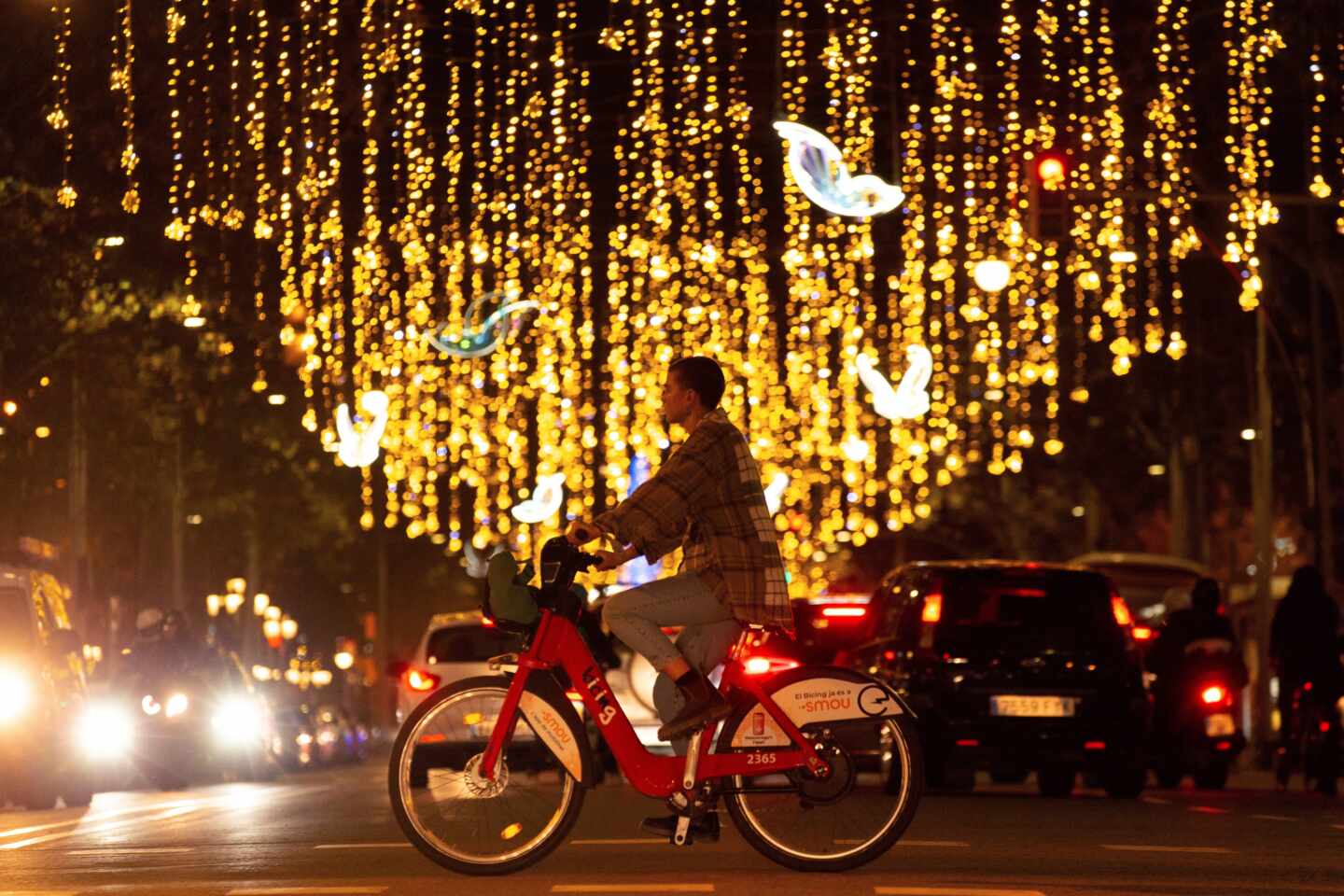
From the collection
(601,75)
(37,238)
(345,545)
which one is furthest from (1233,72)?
(345,545)

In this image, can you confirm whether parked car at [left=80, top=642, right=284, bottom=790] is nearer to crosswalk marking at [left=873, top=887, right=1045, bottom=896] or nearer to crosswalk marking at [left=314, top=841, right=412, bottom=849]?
crosswalk marking at [left=314, top=841, right=412, bottom=849]

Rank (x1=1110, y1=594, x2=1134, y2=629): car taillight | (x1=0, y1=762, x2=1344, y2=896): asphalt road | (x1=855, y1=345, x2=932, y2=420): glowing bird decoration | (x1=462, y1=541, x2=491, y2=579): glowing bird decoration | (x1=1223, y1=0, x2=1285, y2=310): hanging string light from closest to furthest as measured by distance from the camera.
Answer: (x1=0, y1=762, x2=1344, y2=896): asphalt road < (x1=1110, y1=594, x2=1134, y2=629): car taillight < (x1=1223, y1=0, x2=1285, y2=310): hanging string light < (x1=855, y1=345, x2=932, y2=420): glowing bird decoration < (x1=462, y1=541, x2=491, y2=579): glowing bird decoration

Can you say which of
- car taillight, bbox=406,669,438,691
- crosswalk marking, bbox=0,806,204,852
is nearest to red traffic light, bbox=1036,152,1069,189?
car taillight, bbox=406,669,438,691

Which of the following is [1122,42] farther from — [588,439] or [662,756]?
[662,756]

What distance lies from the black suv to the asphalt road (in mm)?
942

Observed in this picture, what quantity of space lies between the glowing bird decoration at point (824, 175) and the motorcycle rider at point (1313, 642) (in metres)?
5.82

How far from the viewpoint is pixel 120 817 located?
18.0m

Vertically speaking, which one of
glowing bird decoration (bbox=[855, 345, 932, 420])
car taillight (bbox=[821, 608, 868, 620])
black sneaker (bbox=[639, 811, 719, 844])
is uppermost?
glowing bird decoration (bbox=[855, 345, 932, 420])

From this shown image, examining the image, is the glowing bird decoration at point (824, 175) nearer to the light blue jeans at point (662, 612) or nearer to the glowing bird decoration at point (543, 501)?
the light blue jeans at point (662, 612)

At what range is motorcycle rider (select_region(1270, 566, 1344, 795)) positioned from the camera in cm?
2166

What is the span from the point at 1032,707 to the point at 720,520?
8656 mm

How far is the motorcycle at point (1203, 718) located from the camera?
933 inches

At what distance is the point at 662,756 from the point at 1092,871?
70.7 inches

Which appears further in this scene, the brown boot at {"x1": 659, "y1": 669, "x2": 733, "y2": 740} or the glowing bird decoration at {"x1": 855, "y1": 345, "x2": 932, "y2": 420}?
the glowing bird decoration at {"x1": 855, "y1": 345, "x2": 932, "y2": 420}
